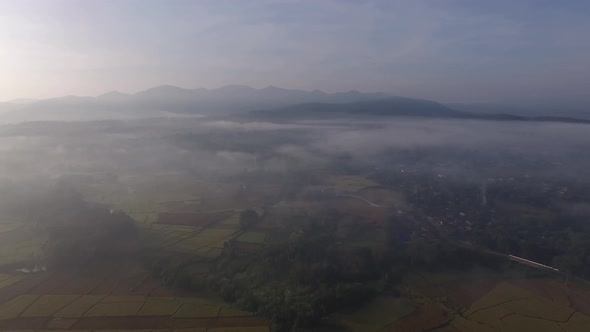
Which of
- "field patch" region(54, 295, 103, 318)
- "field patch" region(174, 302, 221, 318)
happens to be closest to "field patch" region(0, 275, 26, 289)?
"field patch" region(54, 295, 103, 318)

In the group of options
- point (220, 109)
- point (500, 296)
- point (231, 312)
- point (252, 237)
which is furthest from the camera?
point (220, 109)

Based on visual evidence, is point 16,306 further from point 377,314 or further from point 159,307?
point 377,314

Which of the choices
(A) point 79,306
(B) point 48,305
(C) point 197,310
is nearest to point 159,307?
(C) point 197,310

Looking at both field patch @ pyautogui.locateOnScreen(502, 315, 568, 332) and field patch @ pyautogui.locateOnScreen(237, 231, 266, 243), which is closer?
field patch @ pyautogui.locateOnScreen(502, 315, 568, 332)

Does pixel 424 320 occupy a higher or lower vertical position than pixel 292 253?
lower

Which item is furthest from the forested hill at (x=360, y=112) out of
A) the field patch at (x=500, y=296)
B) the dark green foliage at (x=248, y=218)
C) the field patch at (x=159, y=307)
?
the field patch at (x=159, y=307)

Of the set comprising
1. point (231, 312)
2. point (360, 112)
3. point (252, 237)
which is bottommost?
point (231, 312)

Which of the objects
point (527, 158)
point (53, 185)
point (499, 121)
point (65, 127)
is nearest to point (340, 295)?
point (53, 185)

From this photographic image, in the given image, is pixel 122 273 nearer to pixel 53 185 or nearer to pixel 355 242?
pixel 355 242

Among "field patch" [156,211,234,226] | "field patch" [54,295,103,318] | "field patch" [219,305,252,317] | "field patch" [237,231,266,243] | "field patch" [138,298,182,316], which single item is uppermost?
"field patch" [156,211,234,226]

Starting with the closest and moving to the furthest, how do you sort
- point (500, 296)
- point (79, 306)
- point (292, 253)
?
point (79, 306), point (500, 296), point (292, 253)

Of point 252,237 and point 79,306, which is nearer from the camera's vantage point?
point 79,306

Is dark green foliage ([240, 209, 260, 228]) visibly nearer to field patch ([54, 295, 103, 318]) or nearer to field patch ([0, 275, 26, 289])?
field patch ([54, 295, 103, 318])
